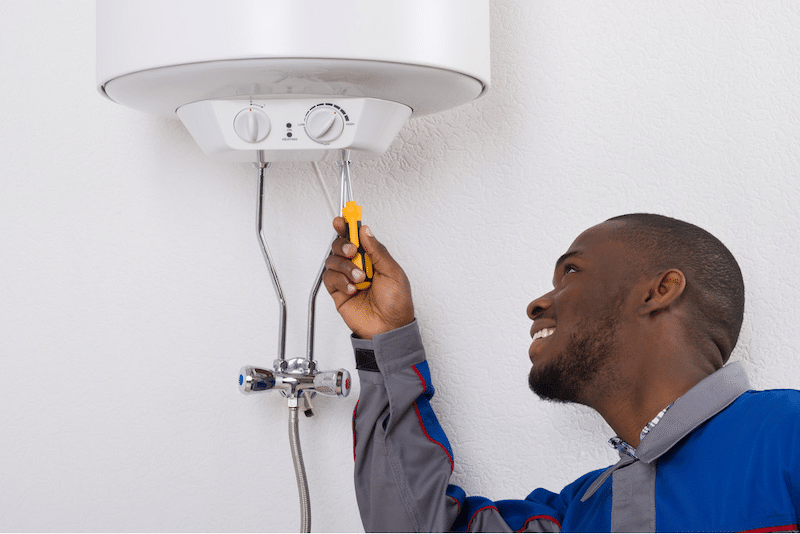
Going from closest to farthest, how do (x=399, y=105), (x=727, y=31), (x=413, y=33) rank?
(x=413, y=33) → (x=399, y=105) → (x=727, y=31)

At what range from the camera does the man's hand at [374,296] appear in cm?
108

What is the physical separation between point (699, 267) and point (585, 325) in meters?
0.17

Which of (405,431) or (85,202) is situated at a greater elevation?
(85,202)

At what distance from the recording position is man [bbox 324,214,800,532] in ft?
2.85

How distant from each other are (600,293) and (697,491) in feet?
0.90

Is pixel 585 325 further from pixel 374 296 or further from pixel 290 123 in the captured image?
pixel 290 123

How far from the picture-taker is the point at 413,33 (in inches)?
33.8

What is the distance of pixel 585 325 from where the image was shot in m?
1.00

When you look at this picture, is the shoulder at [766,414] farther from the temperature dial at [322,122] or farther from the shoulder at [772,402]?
the temperature dial at [322,122]

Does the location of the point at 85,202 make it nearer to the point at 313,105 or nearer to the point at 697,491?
the point at 313,105

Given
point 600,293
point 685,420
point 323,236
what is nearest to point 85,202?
point 323,236

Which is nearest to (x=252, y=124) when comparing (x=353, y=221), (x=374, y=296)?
(x=353, y=221)

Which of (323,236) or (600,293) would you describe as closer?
(600,293)

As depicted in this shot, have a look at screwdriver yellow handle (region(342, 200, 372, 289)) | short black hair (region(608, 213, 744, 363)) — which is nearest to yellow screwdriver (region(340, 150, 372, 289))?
screwdriver yellow handle (region(342, 200, 372, 289))
